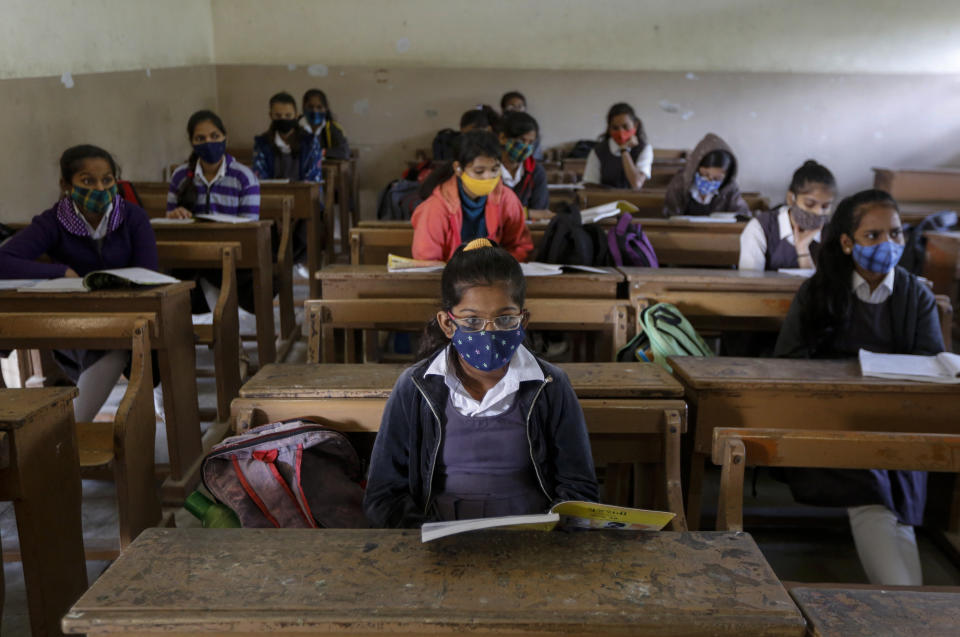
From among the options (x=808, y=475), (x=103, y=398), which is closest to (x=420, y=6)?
(x=103, y=398)

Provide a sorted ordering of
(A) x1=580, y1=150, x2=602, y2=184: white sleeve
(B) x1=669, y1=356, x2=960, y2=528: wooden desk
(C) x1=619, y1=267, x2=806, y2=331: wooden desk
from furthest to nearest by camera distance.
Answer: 1. (A) x1=580, y1=150, x2=602, y2=184: white sleeve
2. (C) x1=619, y1=267, x2=806, y2=331: wooden desk
3. (B) x1=669, y1=356, x2=960, y2=528: wooden desk

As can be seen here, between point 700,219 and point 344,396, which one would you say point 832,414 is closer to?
point 344,396

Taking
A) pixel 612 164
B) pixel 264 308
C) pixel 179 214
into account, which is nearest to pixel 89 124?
pixel 179 214

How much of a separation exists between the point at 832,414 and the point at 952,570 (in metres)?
0.73

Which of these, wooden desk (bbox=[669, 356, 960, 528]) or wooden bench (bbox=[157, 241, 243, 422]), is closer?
wooden desk (bbox=[669, 356, 960, 528])

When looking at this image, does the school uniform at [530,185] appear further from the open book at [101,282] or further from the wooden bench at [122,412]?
the wooden bench at [122,412]

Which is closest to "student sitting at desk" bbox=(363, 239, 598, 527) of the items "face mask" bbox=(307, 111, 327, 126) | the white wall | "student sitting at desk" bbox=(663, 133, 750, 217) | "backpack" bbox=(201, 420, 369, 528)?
"backpack" bbox=(201, 420, 369, 528)

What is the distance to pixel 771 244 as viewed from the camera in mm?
3242

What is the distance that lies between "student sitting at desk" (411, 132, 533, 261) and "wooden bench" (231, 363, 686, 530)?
4.85ft

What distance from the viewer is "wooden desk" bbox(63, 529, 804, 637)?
101 cm

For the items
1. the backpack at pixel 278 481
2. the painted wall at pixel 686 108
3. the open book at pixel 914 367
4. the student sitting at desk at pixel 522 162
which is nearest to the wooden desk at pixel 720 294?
the open book at pixel 914 367

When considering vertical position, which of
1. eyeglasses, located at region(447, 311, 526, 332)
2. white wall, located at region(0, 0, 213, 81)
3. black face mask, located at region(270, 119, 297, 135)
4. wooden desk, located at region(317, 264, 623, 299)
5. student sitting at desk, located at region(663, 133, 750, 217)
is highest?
white wall, located at region(0, 0, 213, 81)

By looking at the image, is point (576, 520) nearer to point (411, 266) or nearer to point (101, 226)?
point (411, 266)

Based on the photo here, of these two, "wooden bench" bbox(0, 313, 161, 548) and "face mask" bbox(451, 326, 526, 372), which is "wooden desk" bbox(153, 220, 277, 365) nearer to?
"wooden bench" bbox(0, 313, 161, 548)
